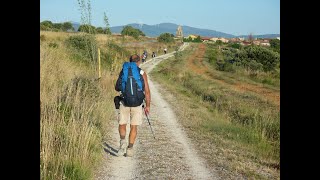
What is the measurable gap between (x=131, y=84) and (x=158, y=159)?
1712 mm

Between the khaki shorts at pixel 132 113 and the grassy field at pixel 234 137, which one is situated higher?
the khaki shorts at pixel 132 113

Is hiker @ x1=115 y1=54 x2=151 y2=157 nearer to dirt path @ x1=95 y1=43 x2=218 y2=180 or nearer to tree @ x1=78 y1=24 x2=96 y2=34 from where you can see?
dirt path @ x1=95 y1=43 x2=218 y2=180

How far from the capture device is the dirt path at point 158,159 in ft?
23.4

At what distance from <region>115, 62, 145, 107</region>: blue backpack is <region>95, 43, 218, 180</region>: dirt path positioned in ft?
3.91

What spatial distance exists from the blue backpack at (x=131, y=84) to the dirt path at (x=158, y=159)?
3.91ft

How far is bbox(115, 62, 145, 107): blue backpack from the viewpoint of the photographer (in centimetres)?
736

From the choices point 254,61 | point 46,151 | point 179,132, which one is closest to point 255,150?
point 179,132

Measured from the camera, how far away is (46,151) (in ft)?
18.8

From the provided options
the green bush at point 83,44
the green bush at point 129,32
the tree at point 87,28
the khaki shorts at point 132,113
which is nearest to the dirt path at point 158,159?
the khaki shorts at point 132,113

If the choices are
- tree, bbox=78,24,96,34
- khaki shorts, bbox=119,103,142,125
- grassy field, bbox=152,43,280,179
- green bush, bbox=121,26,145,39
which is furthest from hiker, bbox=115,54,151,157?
green bush, bbox=121,26,145,39

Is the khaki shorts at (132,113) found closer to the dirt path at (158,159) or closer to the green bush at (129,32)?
the dirt path at (158,159)

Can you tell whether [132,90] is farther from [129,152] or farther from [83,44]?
Answer: [83,44]
